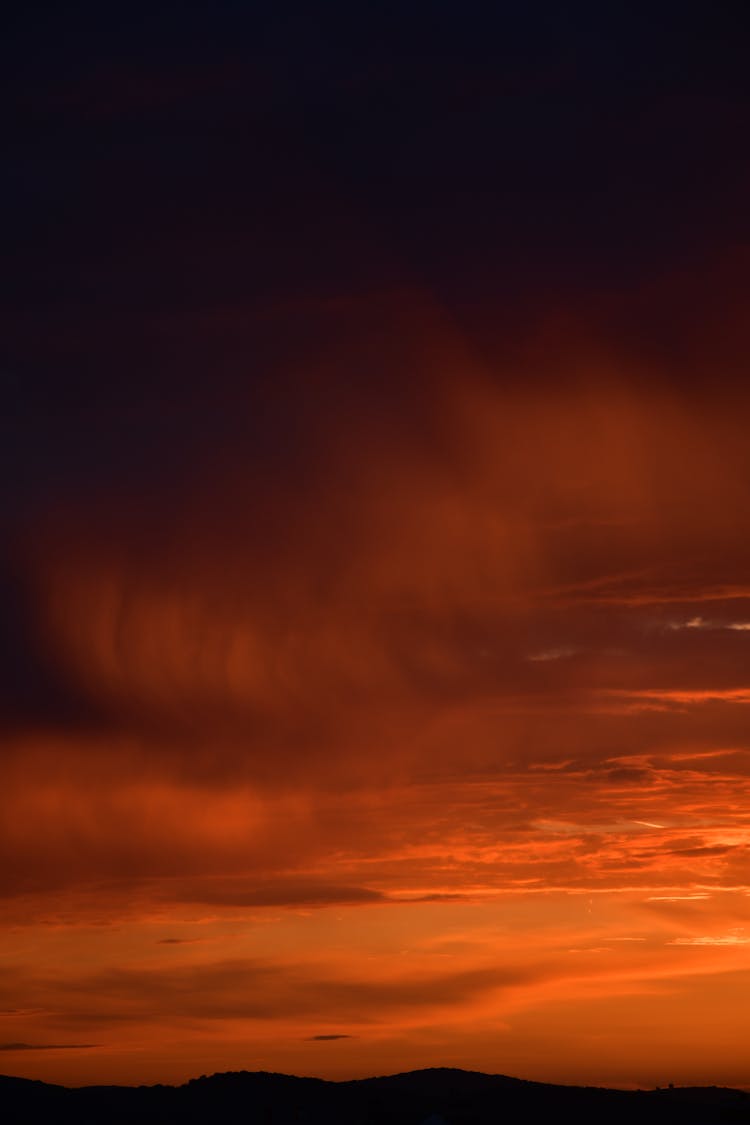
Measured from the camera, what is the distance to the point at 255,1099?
12925 centimetres

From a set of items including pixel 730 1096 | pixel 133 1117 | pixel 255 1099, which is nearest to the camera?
pixel 133 1117

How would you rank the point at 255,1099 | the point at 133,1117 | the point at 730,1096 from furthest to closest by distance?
the point at 730,1096
the point at 255,1099
the point at 133,1117

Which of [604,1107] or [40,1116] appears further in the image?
[604,1107]

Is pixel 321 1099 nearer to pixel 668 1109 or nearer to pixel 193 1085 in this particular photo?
pixel 193 1085

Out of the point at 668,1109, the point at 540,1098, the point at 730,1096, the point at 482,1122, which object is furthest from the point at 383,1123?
the point at 730,1096

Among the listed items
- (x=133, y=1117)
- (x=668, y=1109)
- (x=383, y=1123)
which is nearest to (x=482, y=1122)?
(x=383, y=1123)

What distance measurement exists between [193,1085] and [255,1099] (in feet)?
23.0

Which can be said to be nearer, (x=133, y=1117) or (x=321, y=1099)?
(x=133, y=1117)

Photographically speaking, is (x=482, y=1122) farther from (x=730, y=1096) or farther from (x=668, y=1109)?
(x=730, y=1096)

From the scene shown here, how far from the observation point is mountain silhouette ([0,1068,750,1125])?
400ft

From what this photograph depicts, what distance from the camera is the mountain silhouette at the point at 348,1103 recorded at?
122000 millimetres

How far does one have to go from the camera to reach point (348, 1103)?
12900cm

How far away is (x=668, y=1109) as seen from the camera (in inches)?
5177

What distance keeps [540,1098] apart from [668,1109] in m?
10.7
